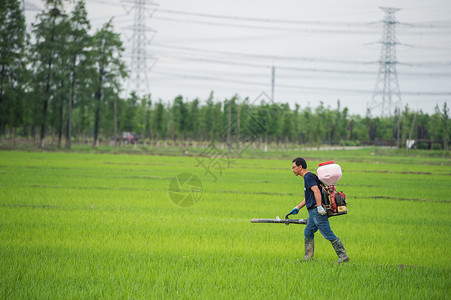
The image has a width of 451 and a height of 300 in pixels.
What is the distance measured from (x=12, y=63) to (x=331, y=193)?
190 feet

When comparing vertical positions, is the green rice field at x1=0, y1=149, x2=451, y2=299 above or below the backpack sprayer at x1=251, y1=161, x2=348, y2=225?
below

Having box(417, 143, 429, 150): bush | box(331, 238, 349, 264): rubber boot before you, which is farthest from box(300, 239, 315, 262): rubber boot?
box(417, 143, 429, 150): bush

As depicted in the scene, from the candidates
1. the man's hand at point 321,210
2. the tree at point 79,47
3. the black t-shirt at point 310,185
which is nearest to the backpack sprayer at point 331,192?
the black t-shirt at point 310,185

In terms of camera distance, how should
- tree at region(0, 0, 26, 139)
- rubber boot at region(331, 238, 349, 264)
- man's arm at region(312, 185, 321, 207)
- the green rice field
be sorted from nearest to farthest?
the green rice field
man's arm at region(312, 185, 321, 207)
rubber boot at region(331, 238, 349, 264)
tree at region(0, 0, 26, 139)

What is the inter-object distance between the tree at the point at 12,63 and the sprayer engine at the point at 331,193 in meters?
52.7

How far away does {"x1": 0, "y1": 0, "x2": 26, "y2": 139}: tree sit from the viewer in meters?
53.8

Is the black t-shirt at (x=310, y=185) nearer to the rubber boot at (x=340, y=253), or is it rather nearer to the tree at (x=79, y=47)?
the rubber boot at (x=340, y=253)

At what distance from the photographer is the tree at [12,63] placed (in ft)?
176

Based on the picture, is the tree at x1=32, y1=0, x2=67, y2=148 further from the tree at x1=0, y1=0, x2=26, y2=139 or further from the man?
the man

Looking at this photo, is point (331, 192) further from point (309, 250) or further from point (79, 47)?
point (79, 47)

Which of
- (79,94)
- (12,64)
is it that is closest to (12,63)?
(12,64)

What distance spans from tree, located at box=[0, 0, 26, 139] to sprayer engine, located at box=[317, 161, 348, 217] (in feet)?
173

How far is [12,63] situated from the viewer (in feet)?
186

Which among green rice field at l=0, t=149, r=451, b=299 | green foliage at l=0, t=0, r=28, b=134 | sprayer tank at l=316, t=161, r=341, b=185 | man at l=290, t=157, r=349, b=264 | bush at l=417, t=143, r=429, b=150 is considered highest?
green foliage at l=0, t=0, r=28, b=134
